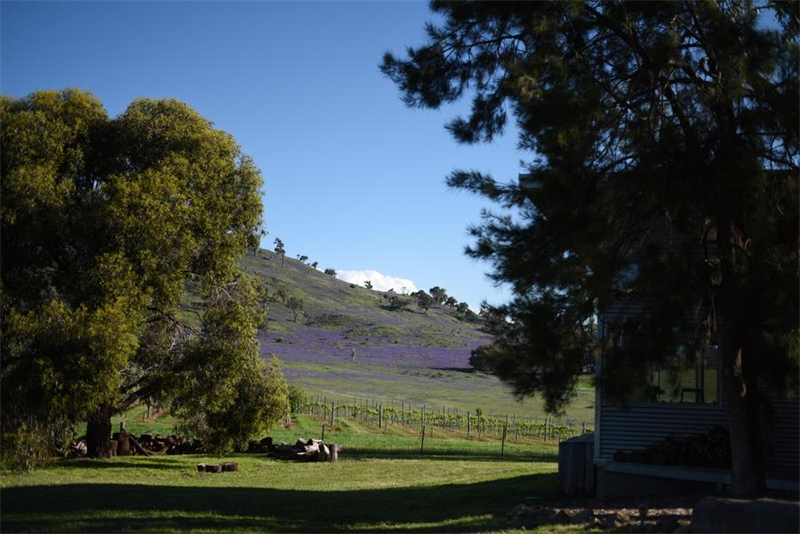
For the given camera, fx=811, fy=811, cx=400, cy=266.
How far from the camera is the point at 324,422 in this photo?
39.8 metres

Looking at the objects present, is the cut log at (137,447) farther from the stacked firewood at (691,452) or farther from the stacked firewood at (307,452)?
the stacked firewood at (691,452)

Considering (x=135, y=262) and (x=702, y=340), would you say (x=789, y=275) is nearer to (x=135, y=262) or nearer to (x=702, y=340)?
(x=702, y=340)

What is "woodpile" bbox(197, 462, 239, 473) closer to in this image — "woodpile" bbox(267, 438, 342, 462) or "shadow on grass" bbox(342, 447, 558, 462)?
"woodpile" bbox(267, 438, 342, 462)

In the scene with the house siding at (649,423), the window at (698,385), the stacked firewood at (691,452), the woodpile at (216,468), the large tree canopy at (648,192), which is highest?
the large tree canopy at (648,192)

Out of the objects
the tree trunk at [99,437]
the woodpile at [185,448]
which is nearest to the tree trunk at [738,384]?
the woodpile at [185,448]

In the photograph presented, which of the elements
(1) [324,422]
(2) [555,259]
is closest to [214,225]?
(2) [555,259]

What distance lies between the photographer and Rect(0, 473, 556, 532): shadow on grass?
1165cm

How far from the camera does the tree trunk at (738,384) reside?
1094 cm

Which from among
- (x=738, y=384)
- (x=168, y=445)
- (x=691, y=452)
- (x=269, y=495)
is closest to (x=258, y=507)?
(x=269, y=495)

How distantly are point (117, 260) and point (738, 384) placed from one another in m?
14.2

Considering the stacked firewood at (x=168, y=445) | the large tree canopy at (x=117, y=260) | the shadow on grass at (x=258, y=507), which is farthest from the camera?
the stacked firewood at (x=168, y=445)

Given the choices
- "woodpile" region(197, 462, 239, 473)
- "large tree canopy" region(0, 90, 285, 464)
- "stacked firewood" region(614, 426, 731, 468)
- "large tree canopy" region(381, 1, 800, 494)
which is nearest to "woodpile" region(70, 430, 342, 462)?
"large tree canopy" region(0, 90, 285, 464)

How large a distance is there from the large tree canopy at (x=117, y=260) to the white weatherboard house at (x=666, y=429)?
420 inches

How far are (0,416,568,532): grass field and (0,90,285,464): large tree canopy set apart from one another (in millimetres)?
1670
